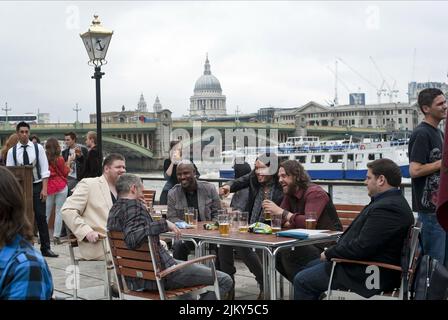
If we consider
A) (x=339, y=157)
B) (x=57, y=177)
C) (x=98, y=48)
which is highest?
(x=98, y=48)

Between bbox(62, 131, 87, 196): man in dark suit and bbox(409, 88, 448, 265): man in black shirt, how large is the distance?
584cm

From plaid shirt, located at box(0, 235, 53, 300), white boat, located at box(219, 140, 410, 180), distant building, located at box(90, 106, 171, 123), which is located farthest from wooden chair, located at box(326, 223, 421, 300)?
distant building, located at box(90, 106, 171, 123)

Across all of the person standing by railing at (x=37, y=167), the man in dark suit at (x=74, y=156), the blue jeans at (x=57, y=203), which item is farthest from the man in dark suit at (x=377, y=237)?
the man in dark suit at (x=74, y=156)

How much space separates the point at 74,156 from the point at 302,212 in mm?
5538

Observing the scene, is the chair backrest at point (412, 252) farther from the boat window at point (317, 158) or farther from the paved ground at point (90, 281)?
the boat window at point (317, 158)

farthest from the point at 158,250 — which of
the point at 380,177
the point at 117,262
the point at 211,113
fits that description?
the point at 211,113

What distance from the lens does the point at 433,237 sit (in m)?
5.27

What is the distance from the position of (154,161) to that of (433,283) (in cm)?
6405

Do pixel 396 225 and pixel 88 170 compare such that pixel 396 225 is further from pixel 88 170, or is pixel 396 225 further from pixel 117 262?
pixel 88 170

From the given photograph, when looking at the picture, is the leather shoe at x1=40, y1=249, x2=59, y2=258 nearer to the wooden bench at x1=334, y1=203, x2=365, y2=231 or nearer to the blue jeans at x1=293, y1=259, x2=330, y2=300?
the wooden bench at x1=334, y1=203, x2=365, y2=231

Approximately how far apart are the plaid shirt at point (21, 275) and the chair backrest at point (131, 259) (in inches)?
81.9

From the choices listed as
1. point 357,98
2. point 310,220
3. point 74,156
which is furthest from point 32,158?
point 357,98

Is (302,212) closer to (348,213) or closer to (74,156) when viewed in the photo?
(348,213)

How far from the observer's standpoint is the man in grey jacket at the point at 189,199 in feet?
21.2
